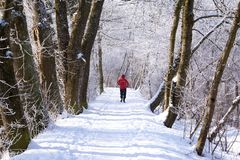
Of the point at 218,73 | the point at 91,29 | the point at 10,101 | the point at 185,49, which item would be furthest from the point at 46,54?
the point at 218,73

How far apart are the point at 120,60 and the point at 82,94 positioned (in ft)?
165

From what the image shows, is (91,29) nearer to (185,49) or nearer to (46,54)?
(46,54)

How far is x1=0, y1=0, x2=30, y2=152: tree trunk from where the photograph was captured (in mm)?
8422

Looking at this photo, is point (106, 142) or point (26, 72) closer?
point (106, 142)

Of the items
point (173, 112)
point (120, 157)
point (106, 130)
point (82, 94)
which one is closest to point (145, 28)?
point (82, 94)

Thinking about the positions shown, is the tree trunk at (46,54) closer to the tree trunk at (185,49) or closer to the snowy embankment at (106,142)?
the snowy embankment at (106,142)

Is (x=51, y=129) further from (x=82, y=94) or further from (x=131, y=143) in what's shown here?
(x=82, y=94)

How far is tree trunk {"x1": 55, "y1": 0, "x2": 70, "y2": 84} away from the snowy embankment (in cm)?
260

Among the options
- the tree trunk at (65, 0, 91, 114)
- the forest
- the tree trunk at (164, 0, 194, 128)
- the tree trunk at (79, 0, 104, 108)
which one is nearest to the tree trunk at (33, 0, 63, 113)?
the forest

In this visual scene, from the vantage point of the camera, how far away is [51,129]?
11516 millimetres

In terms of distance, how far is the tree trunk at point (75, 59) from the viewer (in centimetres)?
1536

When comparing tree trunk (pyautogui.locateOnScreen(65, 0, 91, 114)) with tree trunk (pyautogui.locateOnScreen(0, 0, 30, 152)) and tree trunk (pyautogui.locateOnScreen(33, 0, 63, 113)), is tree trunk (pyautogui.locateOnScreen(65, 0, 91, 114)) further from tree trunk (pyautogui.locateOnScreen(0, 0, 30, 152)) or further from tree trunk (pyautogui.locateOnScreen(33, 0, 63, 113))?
tree trunk (pyautogui.locateOnScreen(0, 0, 30, 152))

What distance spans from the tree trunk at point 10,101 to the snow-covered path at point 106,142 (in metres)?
0.33

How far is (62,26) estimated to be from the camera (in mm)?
15297
